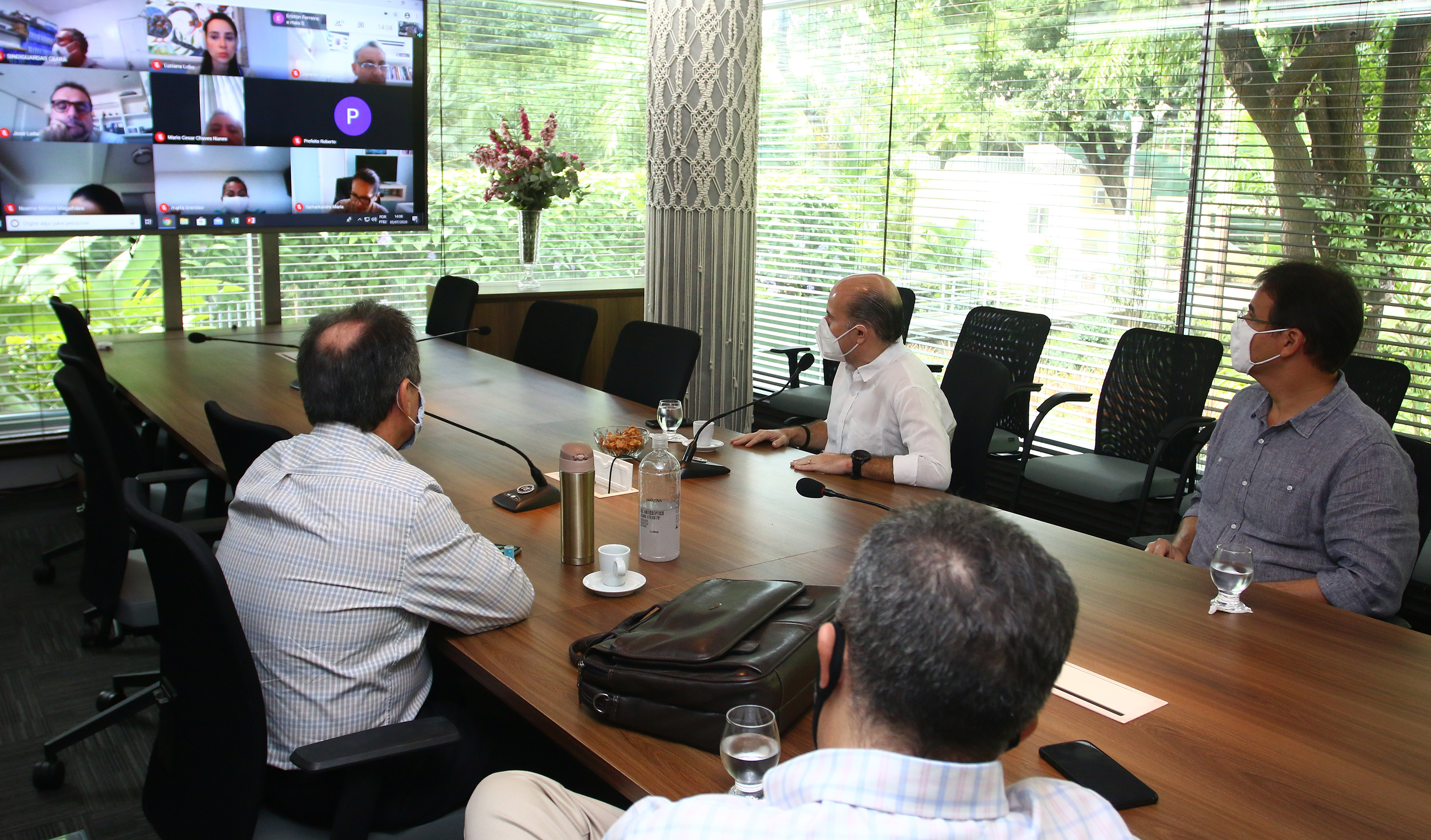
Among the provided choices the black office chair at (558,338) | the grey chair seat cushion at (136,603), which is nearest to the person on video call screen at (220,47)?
the black office chair at (558,338)

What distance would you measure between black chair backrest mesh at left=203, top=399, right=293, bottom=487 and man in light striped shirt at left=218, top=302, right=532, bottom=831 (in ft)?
1.90

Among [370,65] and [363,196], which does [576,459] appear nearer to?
[363,196]

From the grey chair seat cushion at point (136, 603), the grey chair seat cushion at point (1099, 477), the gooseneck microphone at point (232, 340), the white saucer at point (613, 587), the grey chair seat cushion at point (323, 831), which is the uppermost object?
the gooseneck microphone at point (232, 340)

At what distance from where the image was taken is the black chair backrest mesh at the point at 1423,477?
250 cm

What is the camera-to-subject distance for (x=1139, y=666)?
1794 mm

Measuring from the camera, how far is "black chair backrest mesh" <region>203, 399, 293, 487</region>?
8.23 feet

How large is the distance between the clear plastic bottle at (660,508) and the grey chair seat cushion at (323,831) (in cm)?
66

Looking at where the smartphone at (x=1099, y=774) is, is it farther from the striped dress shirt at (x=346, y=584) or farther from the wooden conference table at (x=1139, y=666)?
the striped dress shirt at (x=346, y=584)

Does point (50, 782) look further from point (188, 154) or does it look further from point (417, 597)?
point (188, 154)

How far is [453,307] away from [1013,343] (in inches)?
108

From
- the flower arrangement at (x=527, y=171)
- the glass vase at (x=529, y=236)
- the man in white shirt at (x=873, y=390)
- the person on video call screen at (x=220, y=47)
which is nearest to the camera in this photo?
the man in white shirt at (x=873, y=390)

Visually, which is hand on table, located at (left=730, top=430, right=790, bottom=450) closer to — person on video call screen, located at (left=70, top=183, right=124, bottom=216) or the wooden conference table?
the wooden conference table

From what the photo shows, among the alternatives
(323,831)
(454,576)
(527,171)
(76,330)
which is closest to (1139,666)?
(454,576)

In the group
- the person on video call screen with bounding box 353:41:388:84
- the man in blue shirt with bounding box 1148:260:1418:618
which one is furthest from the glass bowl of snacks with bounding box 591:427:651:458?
the person on video call screen with bounding box 353:41:388:84
